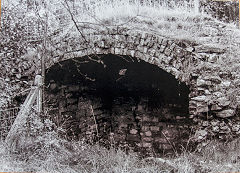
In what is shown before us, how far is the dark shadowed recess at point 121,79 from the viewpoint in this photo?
599cm

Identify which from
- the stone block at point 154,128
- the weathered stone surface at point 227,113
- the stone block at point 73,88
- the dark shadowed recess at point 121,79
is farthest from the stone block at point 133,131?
the weathered stone surface at point 227,113

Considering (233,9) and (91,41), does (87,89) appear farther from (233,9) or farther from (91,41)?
(233,9)

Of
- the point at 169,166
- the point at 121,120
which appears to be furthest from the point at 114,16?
the point at 169,166

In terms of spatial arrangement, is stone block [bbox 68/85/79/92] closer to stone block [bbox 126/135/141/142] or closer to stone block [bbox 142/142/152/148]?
stone block [bbox 126/135/141/142]

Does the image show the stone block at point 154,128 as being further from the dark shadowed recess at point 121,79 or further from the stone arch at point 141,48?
the stone arch at point 141,48

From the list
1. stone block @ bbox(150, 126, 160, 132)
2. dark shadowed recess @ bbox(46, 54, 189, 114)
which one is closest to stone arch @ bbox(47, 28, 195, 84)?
dark shadowed recess @ bbox(46, 54, 189, 114)

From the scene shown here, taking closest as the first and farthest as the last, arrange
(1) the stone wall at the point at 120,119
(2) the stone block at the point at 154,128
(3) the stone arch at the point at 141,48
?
1. (3) the stone arch at the point at 141,48
2. (1) the stone wall at the point at 120,119
3. (2) the stone block at the point at 154,128

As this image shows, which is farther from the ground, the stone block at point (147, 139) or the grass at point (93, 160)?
the grass at point (93, 160)

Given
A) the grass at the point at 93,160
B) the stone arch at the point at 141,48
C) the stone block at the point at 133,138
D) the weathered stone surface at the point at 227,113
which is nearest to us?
the grass at the point at 93,160

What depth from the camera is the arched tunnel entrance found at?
6199 mm

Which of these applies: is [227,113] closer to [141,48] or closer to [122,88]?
[141,48]

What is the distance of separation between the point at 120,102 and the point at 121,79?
0.52 meters

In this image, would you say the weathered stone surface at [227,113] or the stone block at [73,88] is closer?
the weathered stone surface at [227,113]

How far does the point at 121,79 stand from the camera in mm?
6805
